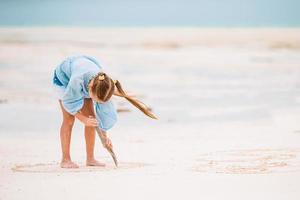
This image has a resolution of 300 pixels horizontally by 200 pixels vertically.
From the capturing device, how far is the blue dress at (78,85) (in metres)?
7.09

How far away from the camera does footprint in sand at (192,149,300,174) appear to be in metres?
7.03

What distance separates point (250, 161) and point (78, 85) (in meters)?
1.55

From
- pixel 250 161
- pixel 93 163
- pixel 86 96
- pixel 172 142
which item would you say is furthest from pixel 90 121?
pixel 172 142

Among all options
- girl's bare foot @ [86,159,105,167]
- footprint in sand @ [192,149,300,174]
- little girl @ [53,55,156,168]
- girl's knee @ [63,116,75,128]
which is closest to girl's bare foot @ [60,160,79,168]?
little girl @ [53,55,156,168]

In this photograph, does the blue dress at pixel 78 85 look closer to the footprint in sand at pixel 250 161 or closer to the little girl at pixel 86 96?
the little girl at pixel 86 96

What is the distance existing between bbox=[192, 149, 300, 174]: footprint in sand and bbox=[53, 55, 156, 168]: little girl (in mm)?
731

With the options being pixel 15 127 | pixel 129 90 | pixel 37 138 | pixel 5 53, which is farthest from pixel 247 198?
pixel 5 53

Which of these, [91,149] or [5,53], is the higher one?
[5,53]

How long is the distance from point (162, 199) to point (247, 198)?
536mm

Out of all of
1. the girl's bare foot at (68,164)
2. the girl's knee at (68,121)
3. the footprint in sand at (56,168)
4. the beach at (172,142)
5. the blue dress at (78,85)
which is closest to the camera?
the beach at (172,142)

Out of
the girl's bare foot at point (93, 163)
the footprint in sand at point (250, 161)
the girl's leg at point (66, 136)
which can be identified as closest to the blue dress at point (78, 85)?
the girl's leg at point (66, 136)

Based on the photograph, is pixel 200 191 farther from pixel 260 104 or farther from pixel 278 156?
pixel 260 104

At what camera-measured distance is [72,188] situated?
6.32 m

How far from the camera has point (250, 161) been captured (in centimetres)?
755
